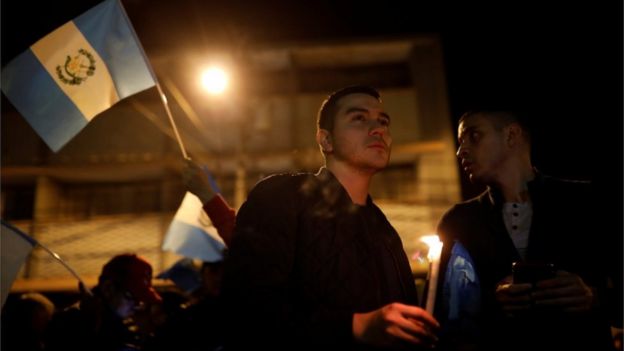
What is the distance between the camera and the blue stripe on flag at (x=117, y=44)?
177 inches

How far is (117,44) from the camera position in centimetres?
462

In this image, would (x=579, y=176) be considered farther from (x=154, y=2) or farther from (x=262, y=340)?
(x=154, y=2)

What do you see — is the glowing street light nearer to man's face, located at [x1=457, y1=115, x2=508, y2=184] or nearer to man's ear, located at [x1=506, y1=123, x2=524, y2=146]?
man's face, located at [x1=457, y1=115, x2=508, y2=184]

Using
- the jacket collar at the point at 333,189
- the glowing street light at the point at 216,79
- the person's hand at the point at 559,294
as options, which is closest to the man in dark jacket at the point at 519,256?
the person's hand at the point at 559,294

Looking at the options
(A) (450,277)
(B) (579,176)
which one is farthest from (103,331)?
(B) (579,176)

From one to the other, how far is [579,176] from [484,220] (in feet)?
31.8

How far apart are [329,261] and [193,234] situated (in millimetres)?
4006

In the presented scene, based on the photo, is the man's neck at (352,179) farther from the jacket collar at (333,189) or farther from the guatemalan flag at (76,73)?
the guatemalan flag at (76,73)

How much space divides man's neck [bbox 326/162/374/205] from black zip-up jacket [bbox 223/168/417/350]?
145mm

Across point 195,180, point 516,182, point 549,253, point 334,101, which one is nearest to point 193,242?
point 195,180

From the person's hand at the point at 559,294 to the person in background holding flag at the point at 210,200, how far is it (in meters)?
2.94

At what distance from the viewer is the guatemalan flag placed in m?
4.36

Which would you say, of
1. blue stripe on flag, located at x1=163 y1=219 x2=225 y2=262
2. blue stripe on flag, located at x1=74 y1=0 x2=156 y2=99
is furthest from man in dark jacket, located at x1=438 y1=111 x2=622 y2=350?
blue stripe on flag, located at x1=163 y1=219 x2=225 y2=262

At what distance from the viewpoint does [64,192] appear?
48.1 feet
